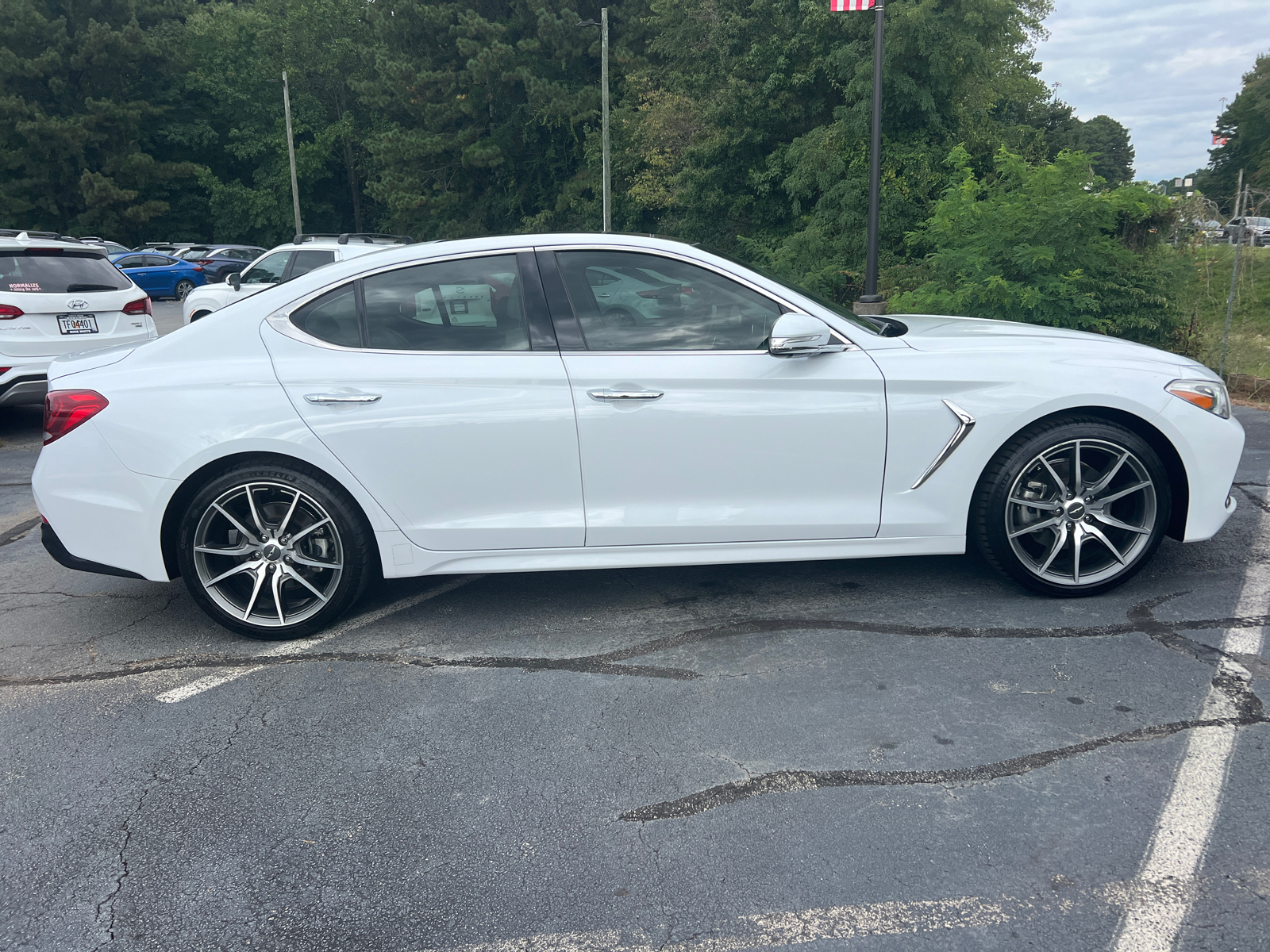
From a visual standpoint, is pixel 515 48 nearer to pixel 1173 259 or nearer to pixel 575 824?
pixel 1173 259

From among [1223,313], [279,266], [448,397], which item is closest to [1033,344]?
[448,397]

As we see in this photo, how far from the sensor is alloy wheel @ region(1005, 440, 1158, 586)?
4156 mm

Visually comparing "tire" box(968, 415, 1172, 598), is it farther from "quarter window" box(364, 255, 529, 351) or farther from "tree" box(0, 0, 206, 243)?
"tree" box(0, 0, 206, 243)

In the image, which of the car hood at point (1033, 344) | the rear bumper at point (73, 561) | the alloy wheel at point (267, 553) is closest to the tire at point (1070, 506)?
the car hood at point (1033, 344)

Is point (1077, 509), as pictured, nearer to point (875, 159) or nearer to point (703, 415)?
point (703, 415)

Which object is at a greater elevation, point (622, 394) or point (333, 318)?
point (333, 318)

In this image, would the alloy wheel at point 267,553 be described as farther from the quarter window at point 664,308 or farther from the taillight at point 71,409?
the quarter window at point 664,308

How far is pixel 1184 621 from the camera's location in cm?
400

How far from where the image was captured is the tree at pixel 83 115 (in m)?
44.5

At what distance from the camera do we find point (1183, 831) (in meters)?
2.61

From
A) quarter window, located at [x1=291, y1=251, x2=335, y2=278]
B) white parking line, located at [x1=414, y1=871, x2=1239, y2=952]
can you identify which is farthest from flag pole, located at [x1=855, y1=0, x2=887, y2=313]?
white parking line, located at [x1=414, y1=871, x2=1239, y2=952]

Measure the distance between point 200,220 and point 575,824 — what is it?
56815mm

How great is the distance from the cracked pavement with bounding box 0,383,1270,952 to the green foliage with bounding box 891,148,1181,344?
5387mm

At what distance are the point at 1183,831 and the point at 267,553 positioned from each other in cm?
A: 343
